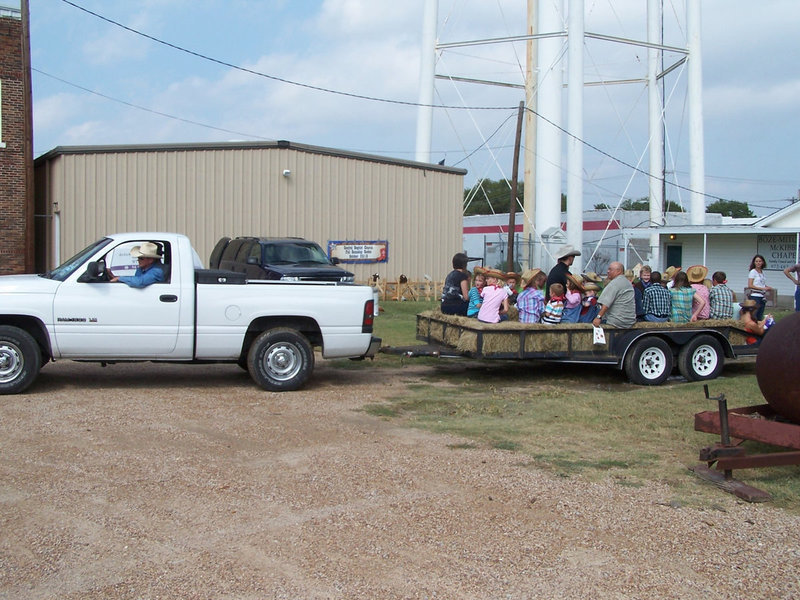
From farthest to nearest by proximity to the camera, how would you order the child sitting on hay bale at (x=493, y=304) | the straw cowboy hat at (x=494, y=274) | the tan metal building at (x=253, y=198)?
1. the tan metal building at (x=253, y=198)
2. the straw cowboy hat at (x=494, y=274)
3. the child sitting on hay bale at (x=493, y=304)

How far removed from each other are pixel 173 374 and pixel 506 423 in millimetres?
5240

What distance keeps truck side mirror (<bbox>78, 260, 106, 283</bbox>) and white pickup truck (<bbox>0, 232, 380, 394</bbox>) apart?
1 cm

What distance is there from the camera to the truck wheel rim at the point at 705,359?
39.0 ft

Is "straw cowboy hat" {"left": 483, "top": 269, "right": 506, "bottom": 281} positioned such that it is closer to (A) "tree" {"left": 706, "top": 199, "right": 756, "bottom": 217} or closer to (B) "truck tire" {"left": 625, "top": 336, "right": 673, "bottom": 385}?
(B) "truck tire" {"left": 625, "top": 336, "right": 673, "bottom": 385}

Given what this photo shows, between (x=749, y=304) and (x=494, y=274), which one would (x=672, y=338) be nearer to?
(x=749, y=304)

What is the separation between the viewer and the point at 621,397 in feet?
34.4

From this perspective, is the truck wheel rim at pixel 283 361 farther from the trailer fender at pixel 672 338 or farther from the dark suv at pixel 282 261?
the dark suv at pixel 282 261

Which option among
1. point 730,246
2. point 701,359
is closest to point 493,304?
point 701,359

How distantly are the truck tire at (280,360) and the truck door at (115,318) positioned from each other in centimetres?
102

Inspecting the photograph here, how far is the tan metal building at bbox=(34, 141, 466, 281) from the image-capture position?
75.1 feet

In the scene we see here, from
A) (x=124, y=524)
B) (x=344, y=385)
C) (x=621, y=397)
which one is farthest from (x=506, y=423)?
(x=124, y=524)

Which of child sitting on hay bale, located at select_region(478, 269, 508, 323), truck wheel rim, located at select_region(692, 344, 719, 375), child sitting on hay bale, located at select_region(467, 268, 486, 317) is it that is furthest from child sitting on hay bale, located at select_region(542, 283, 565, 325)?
truck wheel rim, located at select_region(692, 344, 719, 375)

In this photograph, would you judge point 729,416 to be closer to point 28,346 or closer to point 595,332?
point 595,332

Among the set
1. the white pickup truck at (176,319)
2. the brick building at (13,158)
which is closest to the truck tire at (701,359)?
the white pickup truck at (176,319)
